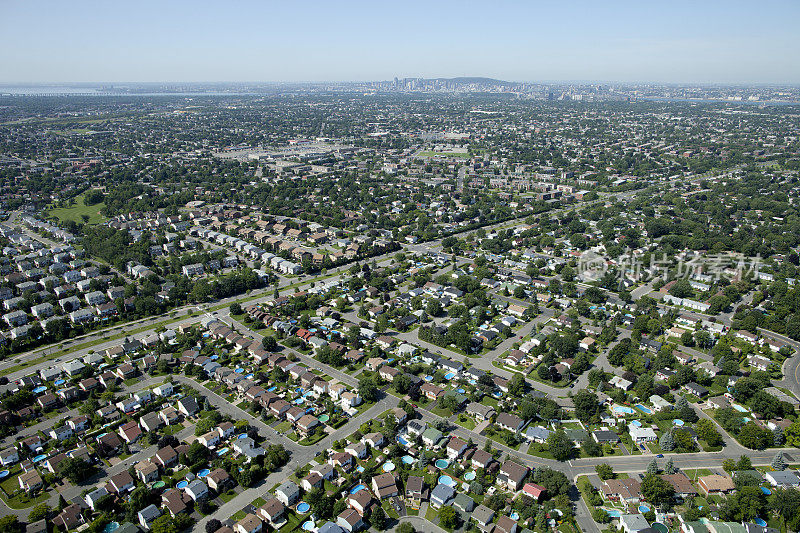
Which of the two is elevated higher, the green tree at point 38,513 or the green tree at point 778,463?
the green tree at point 778,463

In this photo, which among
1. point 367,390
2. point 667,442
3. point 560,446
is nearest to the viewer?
point 560,446

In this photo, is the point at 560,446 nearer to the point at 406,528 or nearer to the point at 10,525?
the point at 406,528

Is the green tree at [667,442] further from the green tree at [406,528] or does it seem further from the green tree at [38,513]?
the green tree at [38,513]

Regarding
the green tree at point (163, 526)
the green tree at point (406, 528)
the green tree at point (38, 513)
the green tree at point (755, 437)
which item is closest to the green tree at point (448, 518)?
the green tree at point (406, 528)

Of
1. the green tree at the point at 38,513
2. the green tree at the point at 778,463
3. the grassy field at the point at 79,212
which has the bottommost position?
the green tree at the point at 38,513

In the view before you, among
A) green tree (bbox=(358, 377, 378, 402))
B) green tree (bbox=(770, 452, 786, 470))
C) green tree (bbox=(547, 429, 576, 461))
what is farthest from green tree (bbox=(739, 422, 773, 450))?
green tree (bbox=(358, 377, 378, 402))

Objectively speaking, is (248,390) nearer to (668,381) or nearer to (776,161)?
(668,381)

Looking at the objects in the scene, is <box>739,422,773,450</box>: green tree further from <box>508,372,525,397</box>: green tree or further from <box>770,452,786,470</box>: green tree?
<box>508,372,525,397</box>: green tree

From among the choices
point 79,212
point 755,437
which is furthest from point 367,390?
point 79,212

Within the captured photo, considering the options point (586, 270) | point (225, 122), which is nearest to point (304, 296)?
point (586, 270)
